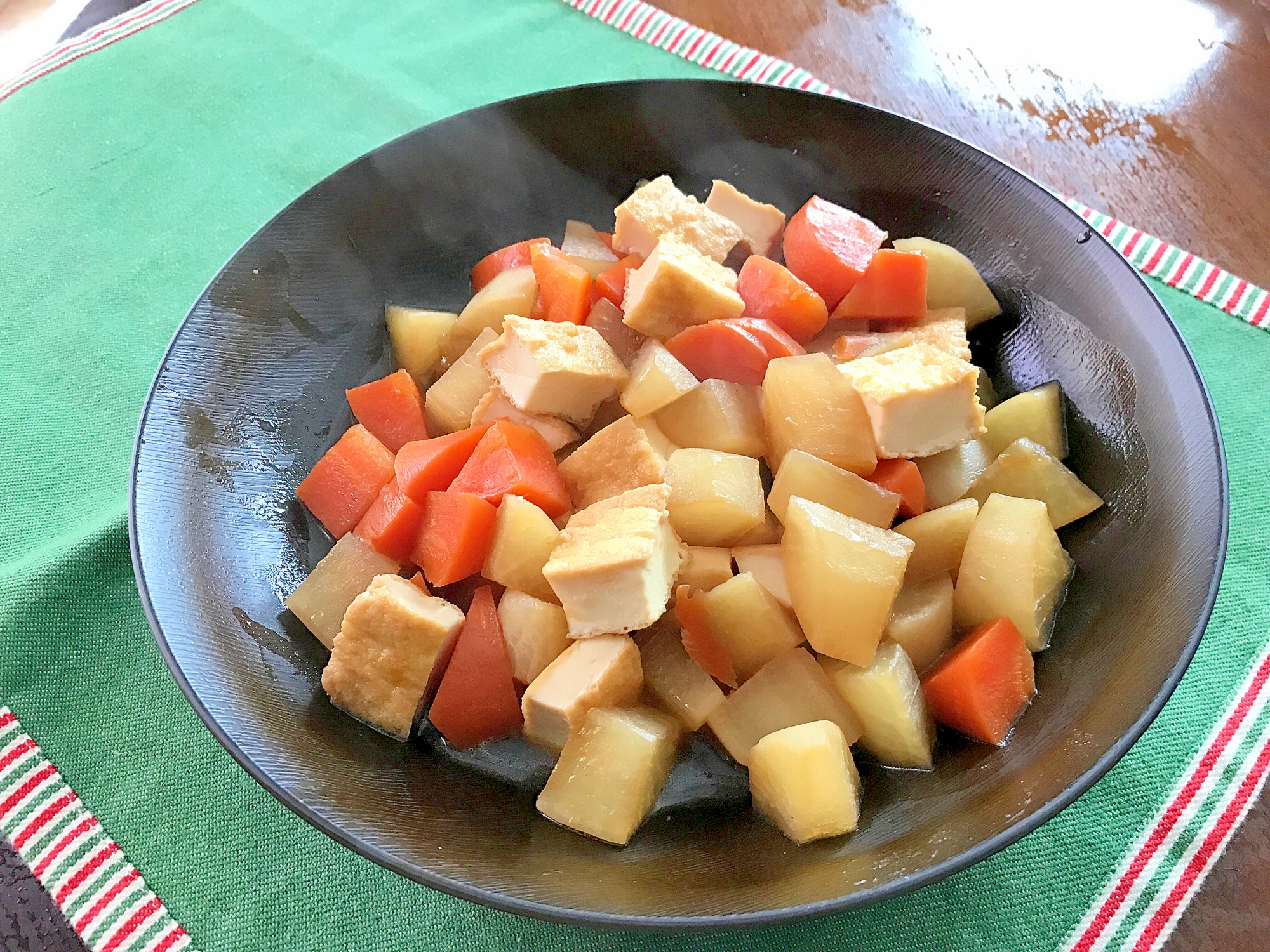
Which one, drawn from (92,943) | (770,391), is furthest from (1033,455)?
(92,943)

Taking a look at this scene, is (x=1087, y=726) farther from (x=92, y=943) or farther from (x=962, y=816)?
(x=92, y=943)

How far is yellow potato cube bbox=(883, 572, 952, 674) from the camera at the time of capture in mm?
1204

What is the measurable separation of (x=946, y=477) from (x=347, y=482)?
0.96 meters

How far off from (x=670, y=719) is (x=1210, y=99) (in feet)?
6.42

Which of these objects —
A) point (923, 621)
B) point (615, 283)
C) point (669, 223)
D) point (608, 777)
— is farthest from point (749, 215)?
point (608, 777)

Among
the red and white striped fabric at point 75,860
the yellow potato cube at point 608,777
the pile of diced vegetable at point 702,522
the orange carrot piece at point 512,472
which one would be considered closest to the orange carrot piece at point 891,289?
the pile of diced vegetable at point 702,522

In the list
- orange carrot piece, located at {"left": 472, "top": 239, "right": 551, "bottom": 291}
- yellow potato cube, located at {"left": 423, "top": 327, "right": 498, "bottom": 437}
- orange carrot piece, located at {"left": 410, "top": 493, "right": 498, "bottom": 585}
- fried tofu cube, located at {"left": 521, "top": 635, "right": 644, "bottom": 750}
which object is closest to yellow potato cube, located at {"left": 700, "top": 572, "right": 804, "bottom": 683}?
fried tofu cube, located at {"left": 521, "top": 635, "right": 644, "bottom": 750}

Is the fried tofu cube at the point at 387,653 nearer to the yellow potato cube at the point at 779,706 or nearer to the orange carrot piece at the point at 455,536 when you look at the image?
the orange carrot piece at the point at 455,536

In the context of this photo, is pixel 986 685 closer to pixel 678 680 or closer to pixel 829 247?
pixel 678 680

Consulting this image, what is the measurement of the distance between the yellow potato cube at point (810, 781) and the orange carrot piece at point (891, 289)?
749 mm

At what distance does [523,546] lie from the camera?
1250 millimetres

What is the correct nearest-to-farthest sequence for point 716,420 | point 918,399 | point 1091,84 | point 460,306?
point 918,399 < point 716,420 < point 460,306 < point 1091,84

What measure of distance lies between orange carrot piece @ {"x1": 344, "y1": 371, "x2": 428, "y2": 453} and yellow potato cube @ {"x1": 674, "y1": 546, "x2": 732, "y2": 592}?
1.75ft

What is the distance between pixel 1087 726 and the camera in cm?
107
